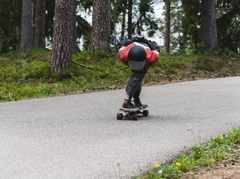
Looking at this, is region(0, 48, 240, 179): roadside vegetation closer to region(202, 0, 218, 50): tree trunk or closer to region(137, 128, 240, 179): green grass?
region(137, 128, 240, 179): green grass

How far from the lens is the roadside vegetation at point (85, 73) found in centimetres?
1317

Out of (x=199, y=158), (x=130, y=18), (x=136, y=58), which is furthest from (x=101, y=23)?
(x=199, y=158)

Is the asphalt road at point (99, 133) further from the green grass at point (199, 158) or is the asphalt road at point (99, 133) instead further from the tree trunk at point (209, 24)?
the tree trunk at point (209, 24)

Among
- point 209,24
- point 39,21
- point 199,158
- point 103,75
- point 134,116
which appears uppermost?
point 39,21

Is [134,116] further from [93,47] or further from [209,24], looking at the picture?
[209,24]

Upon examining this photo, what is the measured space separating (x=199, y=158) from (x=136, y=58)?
10.3ft

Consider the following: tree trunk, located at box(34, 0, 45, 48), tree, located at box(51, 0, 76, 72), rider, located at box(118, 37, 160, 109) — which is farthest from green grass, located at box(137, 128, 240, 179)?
tree trunk, located at box(34, 0, 45, 48)

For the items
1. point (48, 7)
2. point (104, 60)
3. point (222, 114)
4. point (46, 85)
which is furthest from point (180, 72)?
point (48, 7)

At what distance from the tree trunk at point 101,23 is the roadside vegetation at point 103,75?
0.48 meters

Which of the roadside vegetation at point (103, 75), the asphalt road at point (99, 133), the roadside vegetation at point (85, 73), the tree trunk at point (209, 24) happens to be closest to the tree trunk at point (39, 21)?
the roadside vegetation at point (85, 73)

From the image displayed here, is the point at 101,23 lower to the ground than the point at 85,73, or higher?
higher

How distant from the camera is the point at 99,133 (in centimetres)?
718

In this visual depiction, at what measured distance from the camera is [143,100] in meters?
11.2

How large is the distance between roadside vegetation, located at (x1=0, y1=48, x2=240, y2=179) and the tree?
0.35 metres
